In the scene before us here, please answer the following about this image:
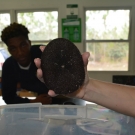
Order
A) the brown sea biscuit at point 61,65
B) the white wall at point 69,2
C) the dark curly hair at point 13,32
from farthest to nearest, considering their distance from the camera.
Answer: the white wall at point 69,2, the dark curly hair at point 13,32, the brown sea biscuit at point 61,65

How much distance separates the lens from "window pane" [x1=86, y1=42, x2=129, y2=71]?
252 centimetres

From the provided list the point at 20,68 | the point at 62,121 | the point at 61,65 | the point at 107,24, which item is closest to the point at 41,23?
the point at 107,24

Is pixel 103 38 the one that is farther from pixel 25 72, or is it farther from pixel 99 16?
pixel 25 72

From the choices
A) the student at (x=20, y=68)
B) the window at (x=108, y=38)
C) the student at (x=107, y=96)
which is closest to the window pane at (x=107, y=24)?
the window at (x=108, y=38)

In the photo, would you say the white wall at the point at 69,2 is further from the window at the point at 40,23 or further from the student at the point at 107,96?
the student at the point at 107,96

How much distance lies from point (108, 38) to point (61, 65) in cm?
208

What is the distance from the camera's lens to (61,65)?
0.54m

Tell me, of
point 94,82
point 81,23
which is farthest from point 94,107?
point 81,23

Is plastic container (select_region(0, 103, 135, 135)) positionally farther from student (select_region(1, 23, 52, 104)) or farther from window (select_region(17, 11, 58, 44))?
window (select_region(17, 11, 58, 44))

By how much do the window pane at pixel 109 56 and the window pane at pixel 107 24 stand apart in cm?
10

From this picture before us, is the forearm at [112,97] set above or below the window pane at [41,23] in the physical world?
below

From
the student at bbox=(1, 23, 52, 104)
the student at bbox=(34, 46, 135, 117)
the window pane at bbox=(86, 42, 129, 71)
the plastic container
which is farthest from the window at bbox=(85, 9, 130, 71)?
the student at bbox=(34, 46, 135, 117)

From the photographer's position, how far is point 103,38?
2523 millimetres

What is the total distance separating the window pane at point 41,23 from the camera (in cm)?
253
